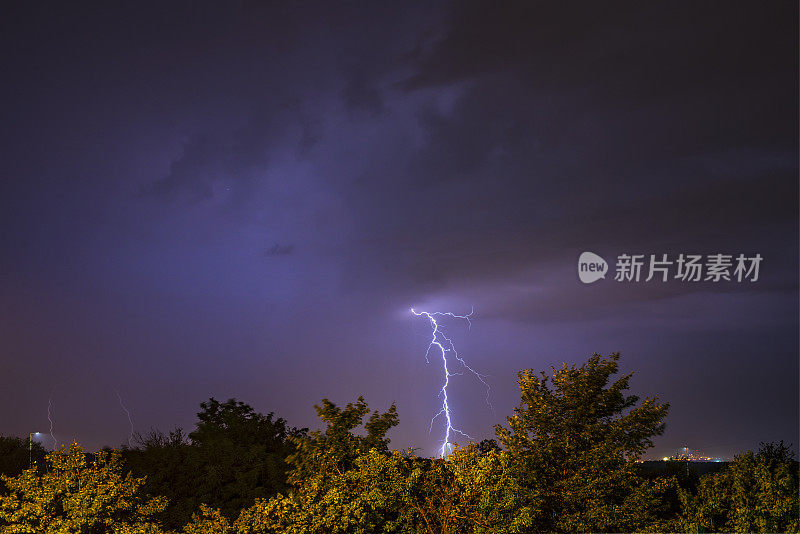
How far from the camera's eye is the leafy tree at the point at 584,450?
1427 cm

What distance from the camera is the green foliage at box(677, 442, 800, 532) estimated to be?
42.9 ft

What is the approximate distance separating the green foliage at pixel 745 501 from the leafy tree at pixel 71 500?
362 inches

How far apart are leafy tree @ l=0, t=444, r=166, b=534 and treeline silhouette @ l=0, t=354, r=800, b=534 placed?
0.02 meters

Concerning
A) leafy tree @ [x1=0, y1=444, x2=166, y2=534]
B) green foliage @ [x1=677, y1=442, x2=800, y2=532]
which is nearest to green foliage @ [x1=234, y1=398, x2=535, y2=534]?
leafy tree @ [x1=0, y1=444, x2=166, y2=534]

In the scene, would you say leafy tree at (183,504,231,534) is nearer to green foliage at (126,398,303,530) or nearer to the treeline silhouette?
the treeline silhouette

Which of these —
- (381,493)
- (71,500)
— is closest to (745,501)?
(381,493)

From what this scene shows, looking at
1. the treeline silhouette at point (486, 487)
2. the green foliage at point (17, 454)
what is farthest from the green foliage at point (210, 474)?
the green foliage at point (17, 454)

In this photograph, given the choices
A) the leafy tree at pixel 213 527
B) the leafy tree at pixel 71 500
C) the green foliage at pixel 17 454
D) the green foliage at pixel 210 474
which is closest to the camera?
the leafy tree at pixel 213 527

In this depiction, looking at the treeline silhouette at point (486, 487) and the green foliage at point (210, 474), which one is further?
the green foliage at point (210, 474)

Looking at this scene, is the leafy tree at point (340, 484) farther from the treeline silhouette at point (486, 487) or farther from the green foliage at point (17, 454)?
the green foliage at point (17, 454)

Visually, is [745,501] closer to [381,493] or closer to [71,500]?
[381,493]

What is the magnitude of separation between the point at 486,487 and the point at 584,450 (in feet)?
10.2

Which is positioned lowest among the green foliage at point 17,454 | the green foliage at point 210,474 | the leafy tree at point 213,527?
the leafy tree at point 213,527

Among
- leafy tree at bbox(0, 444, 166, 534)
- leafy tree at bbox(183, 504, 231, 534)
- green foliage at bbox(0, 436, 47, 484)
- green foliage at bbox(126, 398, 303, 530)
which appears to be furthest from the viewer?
green foliage at bbox(0, 436, 47, 484)
